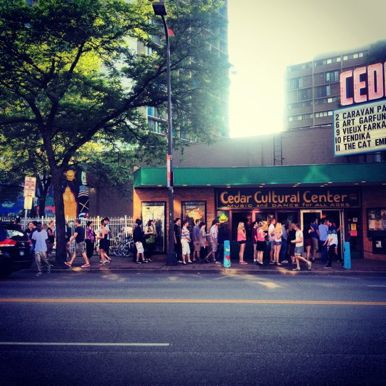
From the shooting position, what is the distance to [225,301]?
8883mm

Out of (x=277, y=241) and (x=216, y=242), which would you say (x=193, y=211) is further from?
(x=277, y=241)

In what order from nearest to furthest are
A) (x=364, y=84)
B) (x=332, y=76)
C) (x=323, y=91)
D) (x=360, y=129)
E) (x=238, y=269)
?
(x=238, y=269)
(x=360, y=129)
(x=364, y=84)
(x=332, y=76)
(x=323, y=91)

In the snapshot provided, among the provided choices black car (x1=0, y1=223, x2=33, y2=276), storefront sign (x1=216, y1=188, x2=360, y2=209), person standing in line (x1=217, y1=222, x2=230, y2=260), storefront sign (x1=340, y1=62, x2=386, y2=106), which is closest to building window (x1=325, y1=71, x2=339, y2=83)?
storefront sign (x1=340, y1=62, x2=386, y2=106)

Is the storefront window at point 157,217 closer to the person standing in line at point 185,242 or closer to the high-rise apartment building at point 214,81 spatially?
the person standing in line at point 185,242

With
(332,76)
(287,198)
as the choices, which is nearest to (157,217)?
(287,198)

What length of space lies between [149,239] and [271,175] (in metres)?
6.70

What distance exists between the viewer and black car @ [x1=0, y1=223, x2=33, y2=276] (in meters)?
12.9

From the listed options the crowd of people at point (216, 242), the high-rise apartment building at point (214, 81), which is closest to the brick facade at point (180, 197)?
the crowd of people at point (216, 242)

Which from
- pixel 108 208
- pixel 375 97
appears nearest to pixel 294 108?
pixel 108 208

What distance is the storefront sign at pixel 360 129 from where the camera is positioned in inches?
746

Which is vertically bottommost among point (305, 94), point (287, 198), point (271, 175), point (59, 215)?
point (59, 215)

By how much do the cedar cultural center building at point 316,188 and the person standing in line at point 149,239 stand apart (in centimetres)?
108

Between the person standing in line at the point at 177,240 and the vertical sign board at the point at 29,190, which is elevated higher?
the vertical sign board at the point at 29,190

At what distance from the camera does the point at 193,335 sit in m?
6.20
